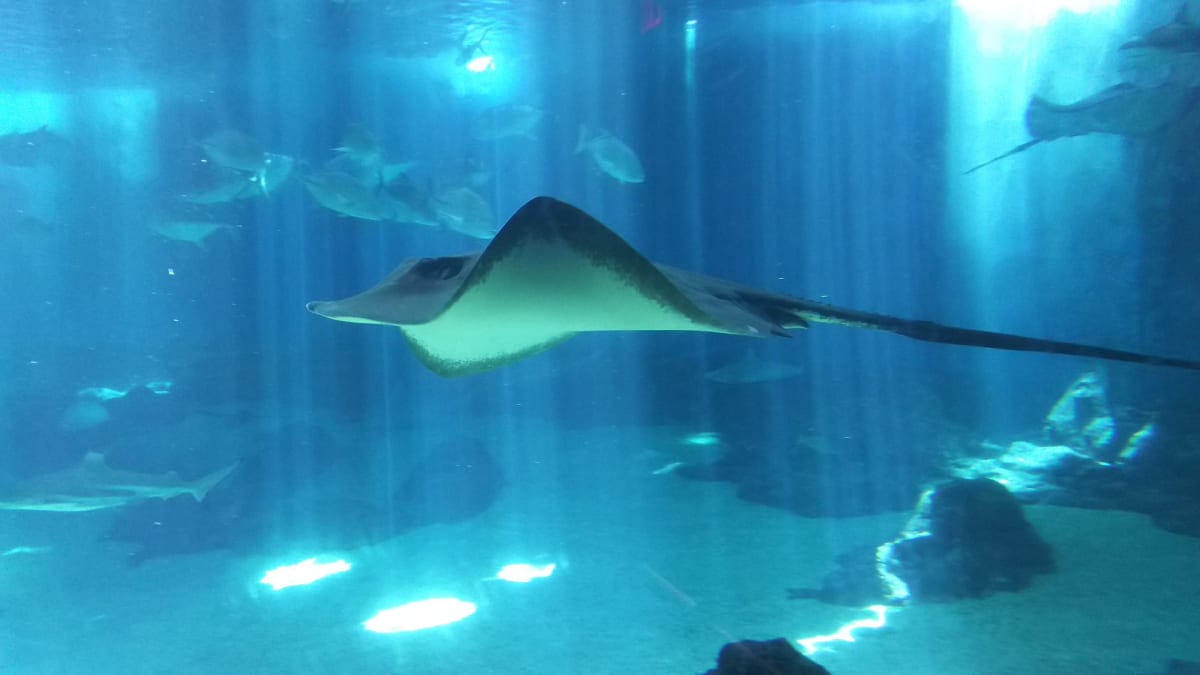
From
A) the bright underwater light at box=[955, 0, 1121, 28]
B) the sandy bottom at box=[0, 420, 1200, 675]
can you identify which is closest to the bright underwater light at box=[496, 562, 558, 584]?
the sandy bottom at box=[0, 420, 1200, 675]

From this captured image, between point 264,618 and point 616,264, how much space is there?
487 cm

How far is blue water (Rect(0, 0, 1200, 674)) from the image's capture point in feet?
16.7

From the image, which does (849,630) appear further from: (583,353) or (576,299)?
(583,353)

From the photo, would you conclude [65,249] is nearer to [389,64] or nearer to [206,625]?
[389,64]

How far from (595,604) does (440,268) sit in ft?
11.4

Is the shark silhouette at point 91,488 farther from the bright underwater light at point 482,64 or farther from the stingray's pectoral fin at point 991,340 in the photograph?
the bright underwater light at point 482,64

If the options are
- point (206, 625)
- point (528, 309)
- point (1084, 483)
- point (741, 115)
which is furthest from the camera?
point (741, 115)

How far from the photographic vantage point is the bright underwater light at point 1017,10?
14.3m

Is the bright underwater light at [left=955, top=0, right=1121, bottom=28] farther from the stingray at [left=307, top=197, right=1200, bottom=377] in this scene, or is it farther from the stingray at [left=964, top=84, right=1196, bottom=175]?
the stingray at [left=307, top=197, right=1200, bottom=377]

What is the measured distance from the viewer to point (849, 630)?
456 centimetres

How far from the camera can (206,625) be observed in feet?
17.2

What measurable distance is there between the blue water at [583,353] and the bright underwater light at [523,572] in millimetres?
171

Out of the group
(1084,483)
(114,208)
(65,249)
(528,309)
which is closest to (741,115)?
(1084,483)

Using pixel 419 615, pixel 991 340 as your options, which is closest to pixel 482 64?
pixel 419 615
